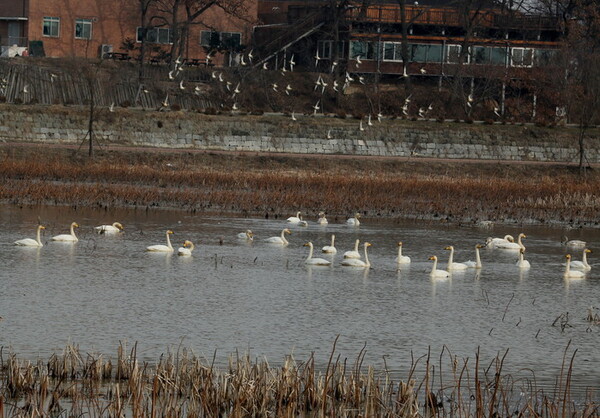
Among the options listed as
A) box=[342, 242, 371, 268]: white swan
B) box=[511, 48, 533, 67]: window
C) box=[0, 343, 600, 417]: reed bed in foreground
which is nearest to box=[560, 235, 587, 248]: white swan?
box=[342, 242, 371, 268]: white swan

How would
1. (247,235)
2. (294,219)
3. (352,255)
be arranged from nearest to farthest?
(352,255)
(247,235)
(294,219)

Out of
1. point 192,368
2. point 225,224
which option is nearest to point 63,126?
point 225,224

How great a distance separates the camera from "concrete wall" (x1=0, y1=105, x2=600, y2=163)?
53281mm

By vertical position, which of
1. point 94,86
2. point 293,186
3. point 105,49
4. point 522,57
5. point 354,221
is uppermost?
point 522,57

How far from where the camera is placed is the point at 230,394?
1309cm

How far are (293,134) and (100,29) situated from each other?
21.2 m

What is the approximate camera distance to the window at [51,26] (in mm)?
71812

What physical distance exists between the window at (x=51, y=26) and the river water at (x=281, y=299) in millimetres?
40266

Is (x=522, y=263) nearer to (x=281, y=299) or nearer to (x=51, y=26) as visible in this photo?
(x=281, y=299)

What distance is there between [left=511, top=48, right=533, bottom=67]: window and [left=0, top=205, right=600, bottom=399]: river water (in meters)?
40.9

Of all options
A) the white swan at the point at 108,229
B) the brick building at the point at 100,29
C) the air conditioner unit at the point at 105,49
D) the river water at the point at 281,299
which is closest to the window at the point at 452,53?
the brick building at the point at 100,29

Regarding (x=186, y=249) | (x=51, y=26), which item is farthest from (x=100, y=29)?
(x=186, y=249)

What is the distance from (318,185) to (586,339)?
24347mm

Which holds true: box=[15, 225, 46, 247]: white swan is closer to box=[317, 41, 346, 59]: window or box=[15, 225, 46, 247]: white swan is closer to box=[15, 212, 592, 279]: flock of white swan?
box=[15, 212, 592, 279]: flock of white swan
